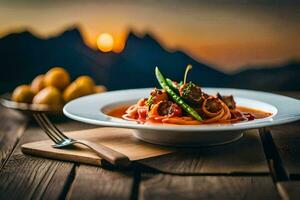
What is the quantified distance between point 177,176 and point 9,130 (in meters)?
1.06

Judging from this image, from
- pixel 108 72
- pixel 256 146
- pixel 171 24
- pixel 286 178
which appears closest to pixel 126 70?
pixel 108 72

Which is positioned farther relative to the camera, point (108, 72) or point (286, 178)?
point (108, 72)

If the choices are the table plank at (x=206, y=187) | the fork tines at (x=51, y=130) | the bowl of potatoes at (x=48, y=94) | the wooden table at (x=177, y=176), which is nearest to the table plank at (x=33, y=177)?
the wooden table at (x=177, y=176)

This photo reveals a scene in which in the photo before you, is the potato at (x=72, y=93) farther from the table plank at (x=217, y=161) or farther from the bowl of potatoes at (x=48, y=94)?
the table plank at (x=217, y=161)

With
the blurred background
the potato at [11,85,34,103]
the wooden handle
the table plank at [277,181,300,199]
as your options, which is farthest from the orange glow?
the table plank at [277,181,300,199]

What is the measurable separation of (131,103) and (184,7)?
1.81 metres

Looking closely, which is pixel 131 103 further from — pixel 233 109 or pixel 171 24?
pixel 171 24

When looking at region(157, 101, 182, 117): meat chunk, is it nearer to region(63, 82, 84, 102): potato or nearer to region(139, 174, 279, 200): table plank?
region(139, 174, 279, 200): table plank

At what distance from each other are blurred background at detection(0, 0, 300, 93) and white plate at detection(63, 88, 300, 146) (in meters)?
1.66

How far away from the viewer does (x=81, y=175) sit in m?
1.76

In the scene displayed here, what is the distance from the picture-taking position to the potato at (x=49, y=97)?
2.69 m

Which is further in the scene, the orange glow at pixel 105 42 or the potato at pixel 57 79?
the orange glow at pixel 105 42

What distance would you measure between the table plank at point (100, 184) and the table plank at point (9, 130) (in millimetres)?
355

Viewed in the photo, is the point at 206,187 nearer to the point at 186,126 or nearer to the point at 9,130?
the point at 186,126
